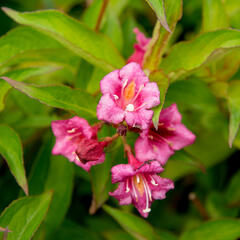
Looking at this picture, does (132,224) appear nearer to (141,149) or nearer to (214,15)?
(141,149)

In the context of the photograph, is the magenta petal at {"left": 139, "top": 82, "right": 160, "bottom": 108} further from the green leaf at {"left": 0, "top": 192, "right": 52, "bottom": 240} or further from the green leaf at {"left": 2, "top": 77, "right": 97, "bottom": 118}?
the green leaf at {"left": 0, "top": 192, "right": 52, "bottom": 240}

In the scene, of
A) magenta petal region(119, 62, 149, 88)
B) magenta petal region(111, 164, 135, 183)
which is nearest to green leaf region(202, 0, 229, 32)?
magenta petal region(119, 62, 149, 88)

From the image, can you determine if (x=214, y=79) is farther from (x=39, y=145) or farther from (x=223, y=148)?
(x=39, y=145)

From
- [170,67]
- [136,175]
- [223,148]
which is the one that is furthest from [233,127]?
[223,148]

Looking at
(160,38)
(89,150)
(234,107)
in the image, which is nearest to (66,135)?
(89,150)

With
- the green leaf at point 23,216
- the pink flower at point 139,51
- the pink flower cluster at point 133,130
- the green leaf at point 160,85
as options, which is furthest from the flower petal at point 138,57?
the green leaf at point 23,216

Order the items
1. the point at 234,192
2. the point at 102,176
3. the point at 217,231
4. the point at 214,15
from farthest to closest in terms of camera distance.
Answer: the point at 234,192 < the point at 214,15 < the point at 217,231 < the point at 102,176
